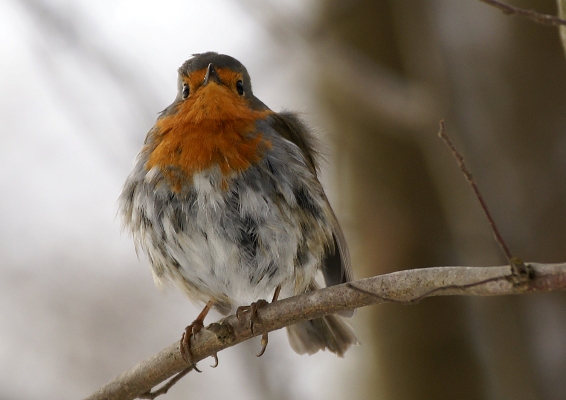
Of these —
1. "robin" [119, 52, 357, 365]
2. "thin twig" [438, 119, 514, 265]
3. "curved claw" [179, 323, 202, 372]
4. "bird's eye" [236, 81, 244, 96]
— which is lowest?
"thin twig" [438, 119, 514, 265]

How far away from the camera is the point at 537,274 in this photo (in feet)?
5.90

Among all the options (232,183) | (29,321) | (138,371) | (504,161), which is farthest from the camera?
(29,321)

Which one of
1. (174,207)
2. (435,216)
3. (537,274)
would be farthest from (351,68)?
(537,274)

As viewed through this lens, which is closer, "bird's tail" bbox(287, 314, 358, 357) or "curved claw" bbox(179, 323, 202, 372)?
"curved claw" bbox(179, 323, 202, 372)

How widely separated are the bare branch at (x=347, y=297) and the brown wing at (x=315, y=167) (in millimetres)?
983

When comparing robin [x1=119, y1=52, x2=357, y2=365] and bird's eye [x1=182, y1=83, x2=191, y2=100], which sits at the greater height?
bird's eye [x1=182, y1=83, x2=191, y2=100]

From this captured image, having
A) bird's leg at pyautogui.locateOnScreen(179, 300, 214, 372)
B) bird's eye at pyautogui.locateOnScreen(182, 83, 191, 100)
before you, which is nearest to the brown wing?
bird's eye at pyautogui.locateOnScreen(182, 83, 191, 100)

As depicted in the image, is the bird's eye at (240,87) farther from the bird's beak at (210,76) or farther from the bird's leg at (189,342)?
the bird's leg at (189,342)

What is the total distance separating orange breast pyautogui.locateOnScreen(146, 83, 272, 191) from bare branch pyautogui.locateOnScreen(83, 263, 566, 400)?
829 mm

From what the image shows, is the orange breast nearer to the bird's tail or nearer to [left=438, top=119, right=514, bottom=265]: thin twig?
the bird's tail

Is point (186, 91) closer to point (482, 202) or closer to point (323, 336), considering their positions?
point (323, 336)

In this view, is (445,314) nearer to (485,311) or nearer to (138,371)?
(485,311)

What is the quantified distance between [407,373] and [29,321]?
3.84 m

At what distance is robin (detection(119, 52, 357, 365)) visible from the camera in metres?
3.46
